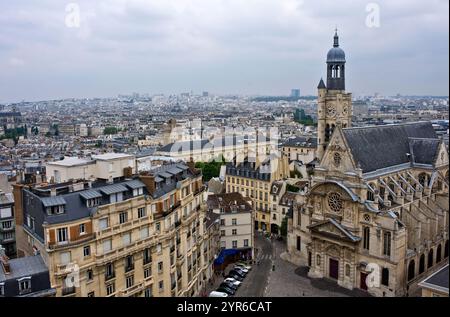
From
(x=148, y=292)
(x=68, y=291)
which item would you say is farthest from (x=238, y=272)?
(x=68, y=291)

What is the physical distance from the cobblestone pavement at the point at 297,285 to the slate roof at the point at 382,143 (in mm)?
9758

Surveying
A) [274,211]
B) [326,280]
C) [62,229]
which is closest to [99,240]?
[62,229]

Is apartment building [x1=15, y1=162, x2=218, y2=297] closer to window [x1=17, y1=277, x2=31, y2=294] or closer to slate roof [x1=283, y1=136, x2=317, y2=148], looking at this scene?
window [x1=17, y1=277, x2=31, y2=294]

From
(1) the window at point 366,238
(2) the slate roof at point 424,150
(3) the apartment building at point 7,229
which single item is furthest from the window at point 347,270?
(3) the apartment building at point 7,229

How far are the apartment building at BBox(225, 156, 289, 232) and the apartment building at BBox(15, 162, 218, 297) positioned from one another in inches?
864

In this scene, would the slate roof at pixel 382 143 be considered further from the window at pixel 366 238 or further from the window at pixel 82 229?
the window at pixel 82 229

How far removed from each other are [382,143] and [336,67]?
422 inches

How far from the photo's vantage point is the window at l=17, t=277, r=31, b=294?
802 inches

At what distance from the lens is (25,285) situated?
2048 cm

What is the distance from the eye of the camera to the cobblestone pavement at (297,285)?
33875 mm

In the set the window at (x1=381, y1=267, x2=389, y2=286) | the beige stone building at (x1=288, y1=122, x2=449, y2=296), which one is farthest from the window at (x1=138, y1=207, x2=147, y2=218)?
the window at (x1=381, y1=267, x2=389, y2=286)

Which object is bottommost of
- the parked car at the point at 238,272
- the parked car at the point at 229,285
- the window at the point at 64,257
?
the parked car at the point at 238,272

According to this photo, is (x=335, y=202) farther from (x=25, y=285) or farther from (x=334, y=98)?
(x=25, y=285)

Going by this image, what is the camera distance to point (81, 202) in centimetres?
2314
